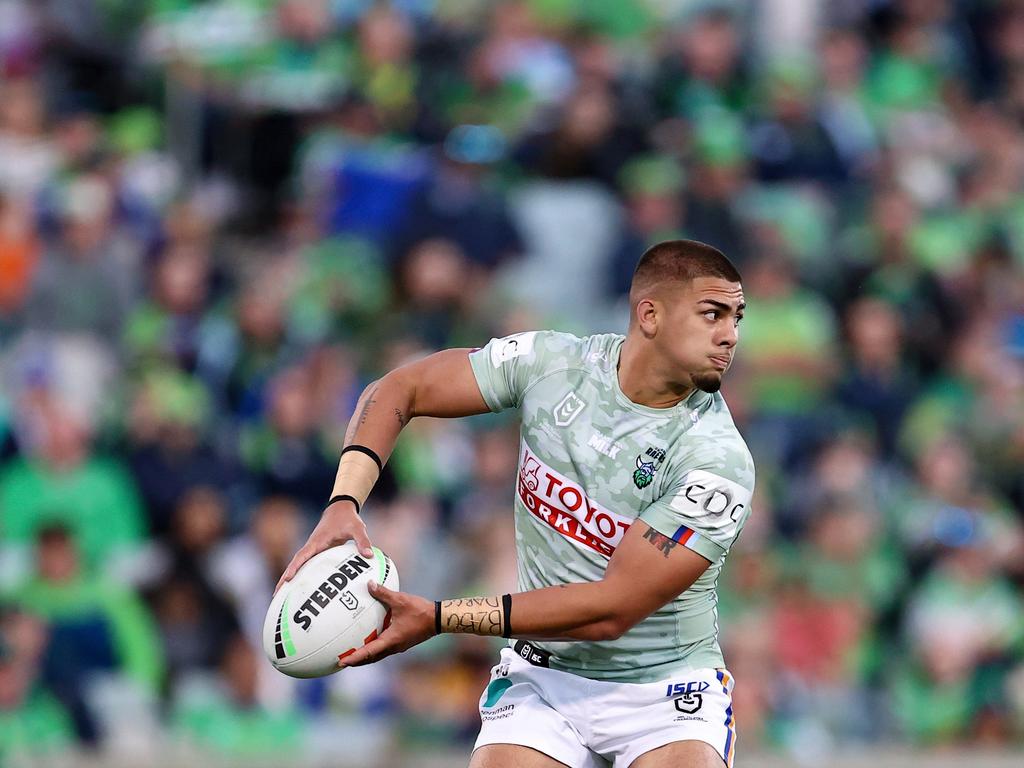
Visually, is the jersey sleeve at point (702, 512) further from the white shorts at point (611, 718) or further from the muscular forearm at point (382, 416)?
the muscular forearm at point (382, 416)

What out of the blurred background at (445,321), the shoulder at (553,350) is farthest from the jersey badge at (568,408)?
the blurred background at (445,321)

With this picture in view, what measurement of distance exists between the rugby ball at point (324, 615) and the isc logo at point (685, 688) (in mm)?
1065

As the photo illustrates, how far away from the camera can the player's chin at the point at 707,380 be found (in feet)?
18.0

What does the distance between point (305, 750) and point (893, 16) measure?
320 inches

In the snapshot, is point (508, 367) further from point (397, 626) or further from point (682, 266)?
point (397, 626)

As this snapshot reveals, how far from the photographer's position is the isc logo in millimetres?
5645

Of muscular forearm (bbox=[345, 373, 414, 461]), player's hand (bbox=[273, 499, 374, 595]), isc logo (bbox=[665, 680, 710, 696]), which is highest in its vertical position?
muscular forearm (bbox=[345, 373, 414, 461])

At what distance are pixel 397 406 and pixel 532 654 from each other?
100cm

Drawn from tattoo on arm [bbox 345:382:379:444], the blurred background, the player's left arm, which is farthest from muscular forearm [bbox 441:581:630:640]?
the blurred background

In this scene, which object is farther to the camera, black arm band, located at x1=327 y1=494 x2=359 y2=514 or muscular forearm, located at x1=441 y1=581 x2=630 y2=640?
black arm band, located at x1=327 y1=494 x2=359 y2=514

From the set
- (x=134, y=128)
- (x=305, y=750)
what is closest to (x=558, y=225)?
(x=134, y=128)

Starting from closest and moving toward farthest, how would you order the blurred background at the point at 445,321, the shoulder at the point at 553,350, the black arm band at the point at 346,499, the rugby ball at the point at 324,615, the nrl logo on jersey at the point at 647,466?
the rugby ball at the point at 324,615 < the black arm band at the point at 346,499 < the nrl logo on jersey at the point at 647,466 < the shoulder at the point at 553,350 < the blurred background at the point at 445,321

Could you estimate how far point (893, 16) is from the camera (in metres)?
13.8

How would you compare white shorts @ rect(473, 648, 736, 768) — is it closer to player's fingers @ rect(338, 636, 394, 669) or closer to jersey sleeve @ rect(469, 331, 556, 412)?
player's fingers @ rect(338, 636, 394, 669)
